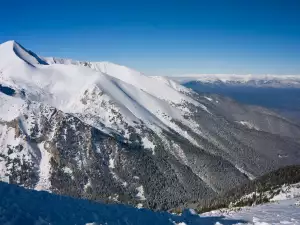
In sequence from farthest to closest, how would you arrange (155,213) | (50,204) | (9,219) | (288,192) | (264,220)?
(288,192) → (264,220) → (155,213) → (50,204) → (9,219)

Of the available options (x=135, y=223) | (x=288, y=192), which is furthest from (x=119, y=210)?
(x=288, y=192)

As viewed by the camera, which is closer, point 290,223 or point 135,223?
point 135,223

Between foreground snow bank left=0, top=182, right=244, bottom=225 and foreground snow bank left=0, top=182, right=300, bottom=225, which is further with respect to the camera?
foreground snow bank left=0, top=182, right=300, bottom=225

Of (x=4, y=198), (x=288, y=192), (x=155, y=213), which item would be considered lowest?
(x=288, y=192)

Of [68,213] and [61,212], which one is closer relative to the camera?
[61,212]

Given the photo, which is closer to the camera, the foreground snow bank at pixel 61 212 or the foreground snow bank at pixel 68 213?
the foreground snow bank at pixel 61 212

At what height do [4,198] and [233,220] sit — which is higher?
[4,198]

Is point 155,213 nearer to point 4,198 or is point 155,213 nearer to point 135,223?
point 135,223

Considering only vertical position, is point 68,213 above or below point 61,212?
below

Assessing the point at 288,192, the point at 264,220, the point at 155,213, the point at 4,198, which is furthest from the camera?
the point at 288,192
